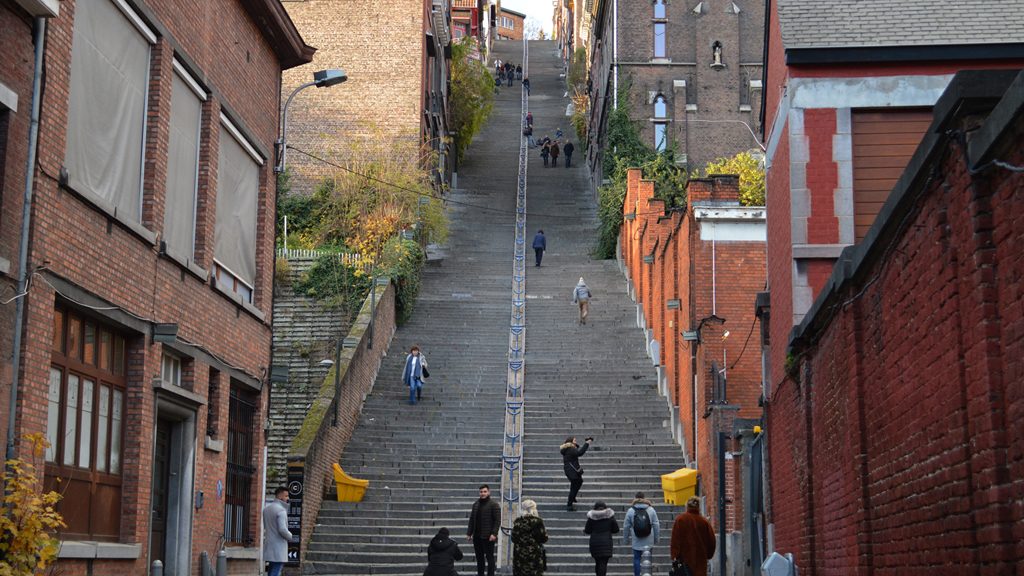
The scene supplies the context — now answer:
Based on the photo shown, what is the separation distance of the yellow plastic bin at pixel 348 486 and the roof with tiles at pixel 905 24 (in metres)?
12.1

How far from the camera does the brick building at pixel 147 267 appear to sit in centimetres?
1220

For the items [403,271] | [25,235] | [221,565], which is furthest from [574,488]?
[25,235]

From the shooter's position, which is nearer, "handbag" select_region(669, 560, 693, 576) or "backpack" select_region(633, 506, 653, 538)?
"handbag" select_region(669, 560, 693, 576)

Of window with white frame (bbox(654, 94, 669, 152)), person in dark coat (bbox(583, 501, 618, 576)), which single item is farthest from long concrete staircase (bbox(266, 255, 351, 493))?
window with white frame (bbox(654, 94, 669, 152))

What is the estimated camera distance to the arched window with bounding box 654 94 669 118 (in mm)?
55406

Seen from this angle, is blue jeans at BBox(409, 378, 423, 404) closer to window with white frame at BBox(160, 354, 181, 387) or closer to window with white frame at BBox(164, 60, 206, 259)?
window with white frame at BBox(164, 60, 206, 259)

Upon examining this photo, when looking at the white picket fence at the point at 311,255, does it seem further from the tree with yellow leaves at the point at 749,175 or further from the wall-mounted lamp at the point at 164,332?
the wall-mounted lamp at the point at 164,332

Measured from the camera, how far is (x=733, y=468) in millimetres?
21734

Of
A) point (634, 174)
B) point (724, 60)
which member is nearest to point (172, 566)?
point (634, 174)

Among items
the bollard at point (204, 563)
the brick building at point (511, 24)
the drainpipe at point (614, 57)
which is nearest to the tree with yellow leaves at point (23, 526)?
the bollard at point (204, 563)

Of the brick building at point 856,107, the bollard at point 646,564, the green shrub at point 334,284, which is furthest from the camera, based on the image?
the green shrub at point 334,284

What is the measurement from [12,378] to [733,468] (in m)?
13.1

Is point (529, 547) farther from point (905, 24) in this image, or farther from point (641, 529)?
point (905, 24)

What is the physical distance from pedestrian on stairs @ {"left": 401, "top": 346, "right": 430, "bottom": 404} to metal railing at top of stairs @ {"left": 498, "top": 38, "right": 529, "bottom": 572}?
1.93 metres
